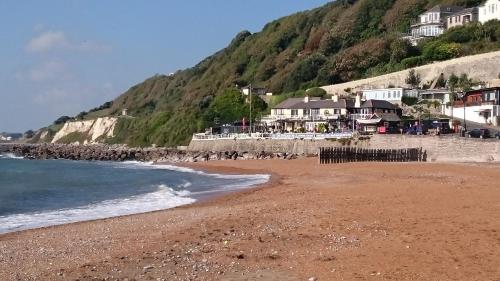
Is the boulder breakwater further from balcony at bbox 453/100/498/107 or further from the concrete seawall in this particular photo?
balcony at bbox 453/100/498/107

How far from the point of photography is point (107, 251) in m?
13.7

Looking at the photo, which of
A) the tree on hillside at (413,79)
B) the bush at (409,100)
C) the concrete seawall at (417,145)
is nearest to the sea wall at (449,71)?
the tree on hillside at (413,79)

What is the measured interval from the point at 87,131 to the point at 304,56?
6261cm

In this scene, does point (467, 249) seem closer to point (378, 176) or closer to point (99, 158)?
point (378, 176)

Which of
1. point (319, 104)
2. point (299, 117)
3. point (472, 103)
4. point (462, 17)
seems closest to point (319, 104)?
point (319, 104)

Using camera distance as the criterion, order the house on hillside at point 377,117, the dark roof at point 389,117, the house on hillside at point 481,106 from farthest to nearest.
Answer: the dark roof at point 389,117
the house on hillside at point 377,117
the house on hillside at point 481,106

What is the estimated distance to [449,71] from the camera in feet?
248

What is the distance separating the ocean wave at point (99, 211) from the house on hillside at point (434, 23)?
251 feet

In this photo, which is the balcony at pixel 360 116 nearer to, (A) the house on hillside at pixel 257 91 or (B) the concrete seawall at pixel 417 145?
(B) the concrete seawall at pixel 417 145

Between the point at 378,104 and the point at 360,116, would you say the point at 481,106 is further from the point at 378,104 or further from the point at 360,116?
the point at 360,116

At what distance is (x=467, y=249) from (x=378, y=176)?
20.1m

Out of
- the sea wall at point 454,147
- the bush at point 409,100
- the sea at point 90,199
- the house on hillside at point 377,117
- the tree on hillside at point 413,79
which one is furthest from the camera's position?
the tree on hillside at point 413,79

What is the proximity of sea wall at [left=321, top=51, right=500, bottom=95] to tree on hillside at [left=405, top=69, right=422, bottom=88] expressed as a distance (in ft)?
1.86

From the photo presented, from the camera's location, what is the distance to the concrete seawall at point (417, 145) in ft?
129
